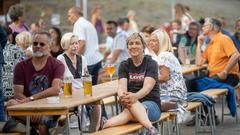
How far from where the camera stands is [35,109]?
388 inches

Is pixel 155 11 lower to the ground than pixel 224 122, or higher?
higher

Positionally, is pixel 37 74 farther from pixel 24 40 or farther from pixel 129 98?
pixel 24 40

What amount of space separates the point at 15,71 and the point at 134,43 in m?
1.53

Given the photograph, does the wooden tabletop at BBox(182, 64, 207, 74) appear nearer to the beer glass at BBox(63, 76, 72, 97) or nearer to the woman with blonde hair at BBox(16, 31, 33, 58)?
the woman with blonde hair at BBox(16, 31, 33, 58)

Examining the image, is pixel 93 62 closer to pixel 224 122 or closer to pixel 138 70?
pixel 224 122

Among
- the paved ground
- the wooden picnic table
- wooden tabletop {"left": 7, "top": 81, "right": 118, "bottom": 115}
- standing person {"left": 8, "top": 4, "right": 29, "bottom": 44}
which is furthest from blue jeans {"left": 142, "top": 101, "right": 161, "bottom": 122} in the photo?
standing person {"left": 8, "top": 4, "right": 29, "bottom": 44}

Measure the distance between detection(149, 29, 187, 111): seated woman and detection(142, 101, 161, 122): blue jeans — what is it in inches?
35.8

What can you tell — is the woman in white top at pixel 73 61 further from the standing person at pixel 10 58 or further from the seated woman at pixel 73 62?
the standing person at pixel 10 58

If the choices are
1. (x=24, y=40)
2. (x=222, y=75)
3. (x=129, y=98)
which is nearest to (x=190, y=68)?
(x=222, y=75)

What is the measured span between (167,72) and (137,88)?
3.63 ft

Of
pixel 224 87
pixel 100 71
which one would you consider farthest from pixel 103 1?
pixel 224 87

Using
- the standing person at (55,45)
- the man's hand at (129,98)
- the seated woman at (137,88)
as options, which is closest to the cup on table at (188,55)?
the standing person at (55,45)

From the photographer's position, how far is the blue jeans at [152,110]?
11016 millimetres

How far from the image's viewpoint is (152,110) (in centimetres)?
1103
